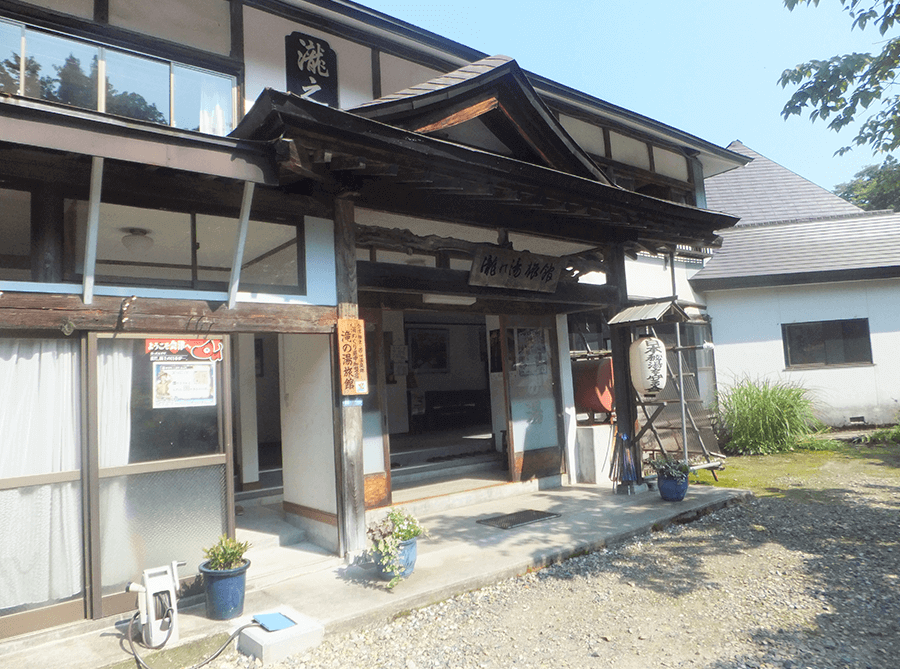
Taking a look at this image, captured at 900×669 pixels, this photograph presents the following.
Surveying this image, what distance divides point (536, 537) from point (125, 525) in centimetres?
399

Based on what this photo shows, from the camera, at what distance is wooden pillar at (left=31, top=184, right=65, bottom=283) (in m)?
4.34

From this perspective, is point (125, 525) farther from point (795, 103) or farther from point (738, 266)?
point (738, 266)

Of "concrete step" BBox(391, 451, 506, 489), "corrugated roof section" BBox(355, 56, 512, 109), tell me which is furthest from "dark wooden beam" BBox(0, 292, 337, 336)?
"concrete step" BBox(391, 451, 506, 489)

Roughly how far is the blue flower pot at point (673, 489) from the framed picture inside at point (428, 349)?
6.77 meters

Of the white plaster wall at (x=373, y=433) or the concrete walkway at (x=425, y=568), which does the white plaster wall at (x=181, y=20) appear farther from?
the concrete walkway at (x=425, y=568)

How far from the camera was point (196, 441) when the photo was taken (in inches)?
195

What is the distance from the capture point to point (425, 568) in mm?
5492

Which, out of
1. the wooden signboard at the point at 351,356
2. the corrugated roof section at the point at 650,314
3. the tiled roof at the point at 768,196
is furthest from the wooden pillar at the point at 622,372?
the tiled roof at the point at 768,196

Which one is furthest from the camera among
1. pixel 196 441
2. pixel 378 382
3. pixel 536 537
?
pixel 378 382

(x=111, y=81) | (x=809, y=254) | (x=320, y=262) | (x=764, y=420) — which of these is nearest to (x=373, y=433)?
(x=320, y=262)

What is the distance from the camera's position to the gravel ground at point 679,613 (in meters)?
3.93

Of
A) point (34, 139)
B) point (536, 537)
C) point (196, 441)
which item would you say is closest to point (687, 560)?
point (536, 537)

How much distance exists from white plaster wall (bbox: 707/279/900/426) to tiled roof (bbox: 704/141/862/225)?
2870 millimetres

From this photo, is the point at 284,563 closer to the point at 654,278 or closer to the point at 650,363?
the point at 650,363
